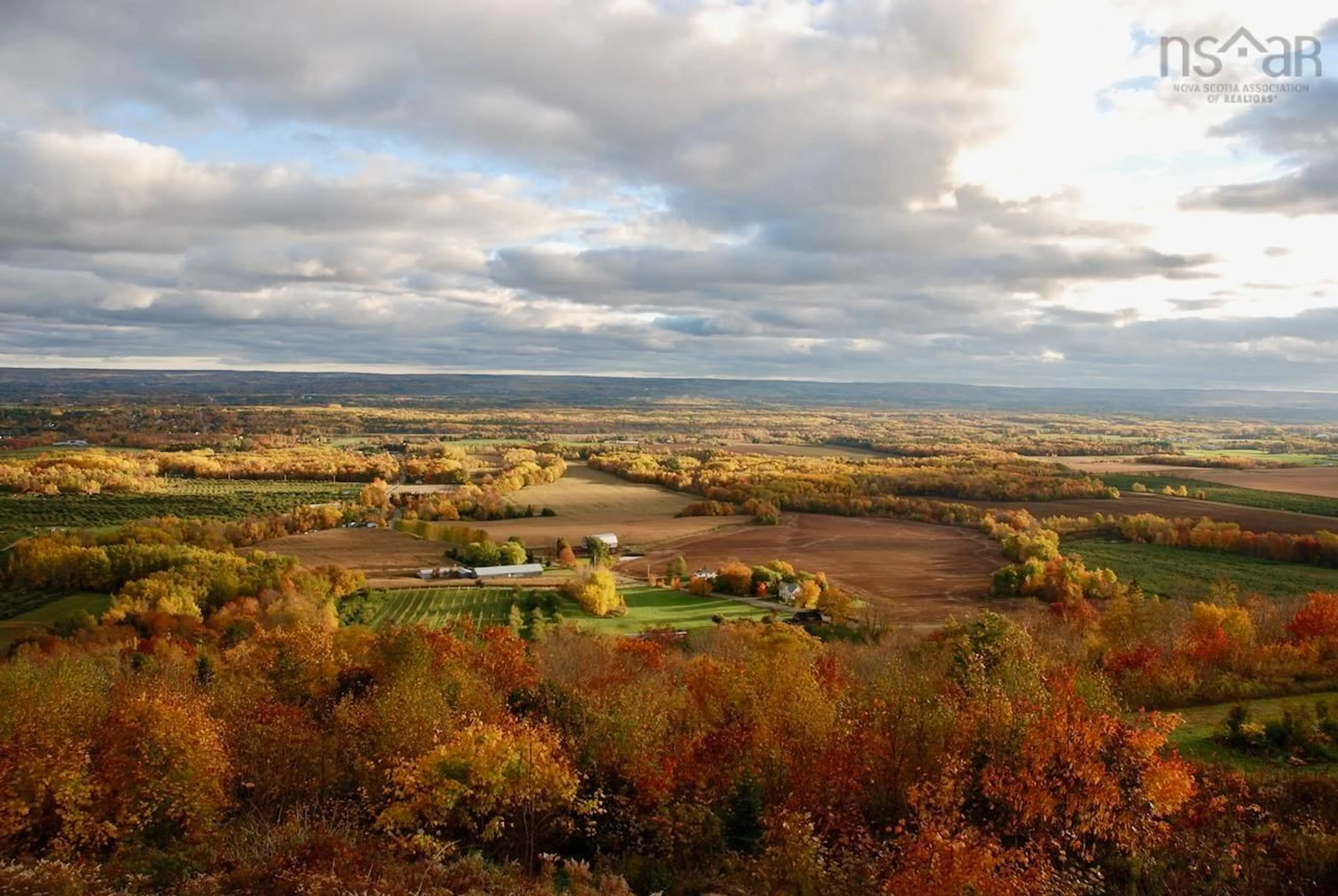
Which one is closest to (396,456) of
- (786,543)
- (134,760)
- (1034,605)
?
(786,543)

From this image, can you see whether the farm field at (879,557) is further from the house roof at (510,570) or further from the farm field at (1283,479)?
the farm field at (1283,479)

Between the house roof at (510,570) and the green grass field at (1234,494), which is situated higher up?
the green grass field at (1234,494)

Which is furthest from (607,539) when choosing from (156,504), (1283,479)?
(1283,479)

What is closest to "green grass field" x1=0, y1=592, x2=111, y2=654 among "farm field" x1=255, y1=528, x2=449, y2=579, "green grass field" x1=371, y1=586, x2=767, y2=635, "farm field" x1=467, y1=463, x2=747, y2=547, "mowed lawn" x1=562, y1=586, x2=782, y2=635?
"farm field" x1=255, y1=528, x2=449, y2=579

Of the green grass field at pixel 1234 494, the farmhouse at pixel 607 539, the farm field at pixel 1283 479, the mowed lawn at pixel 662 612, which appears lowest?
the mowed lawn at pixel 662 612

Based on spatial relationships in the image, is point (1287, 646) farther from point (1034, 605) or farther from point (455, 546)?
point (455, 546)

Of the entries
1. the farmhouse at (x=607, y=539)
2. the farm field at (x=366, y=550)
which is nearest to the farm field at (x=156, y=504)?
the farm field at (x=366, y=550)
